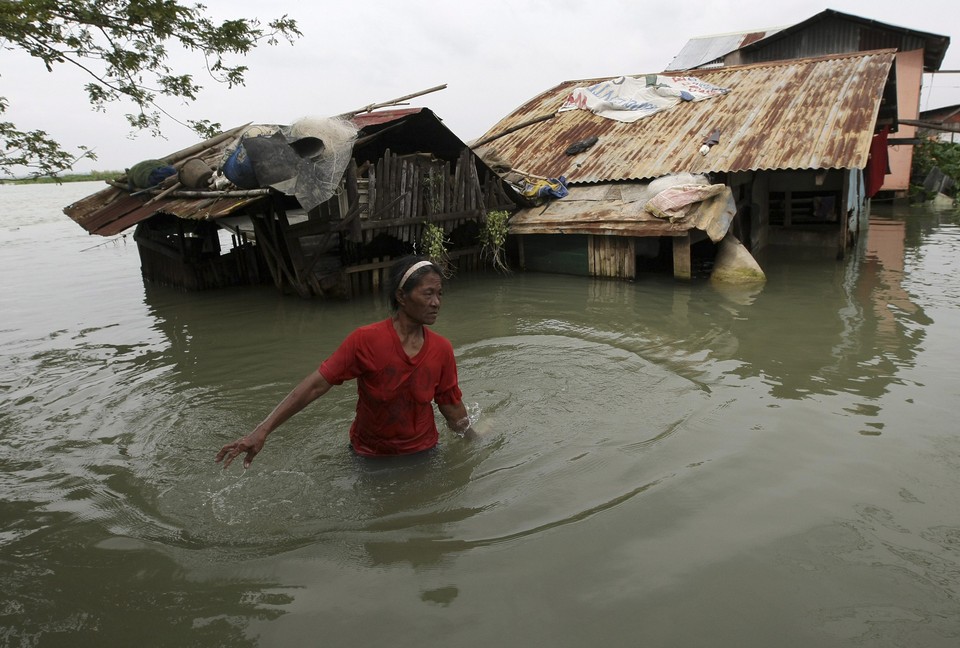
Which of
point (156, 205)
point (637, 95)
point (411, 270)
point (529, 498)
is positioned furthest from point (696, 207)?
point (156, 205)

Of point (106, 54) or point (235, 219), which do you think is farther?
point (235, 219)

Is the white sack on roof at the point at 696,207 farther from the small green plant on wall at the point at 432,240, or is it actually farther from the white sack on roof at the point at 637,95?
the white sack on roof at the point at 637,95

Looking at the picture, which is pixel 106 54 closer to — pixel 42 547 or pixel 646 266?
pixel 42 547

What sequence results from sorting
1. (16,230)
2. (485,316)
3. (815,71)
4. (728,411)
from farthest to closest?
(16,230)
(815,71)
(485,316)
(728,411)

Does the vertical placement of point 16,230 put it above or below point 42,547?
above

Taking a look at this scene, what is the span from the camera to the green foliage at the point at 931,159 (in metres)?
20.4

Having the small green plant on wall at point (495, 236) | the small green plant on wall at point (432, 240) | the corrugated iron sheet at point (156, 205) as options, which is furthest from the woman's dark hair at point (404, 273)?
the small green plant on wall at point (495, 236)

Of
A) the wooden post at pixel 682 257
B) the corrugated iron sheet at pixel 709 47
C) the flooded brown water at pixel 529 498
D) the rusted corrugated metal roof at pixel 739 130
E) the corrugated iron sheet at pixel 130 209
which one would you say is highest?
the corrugated iron sheet at pixel 709 47

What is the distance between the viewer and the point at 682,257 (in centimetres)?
1028

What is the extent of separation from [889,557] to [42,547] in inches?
167

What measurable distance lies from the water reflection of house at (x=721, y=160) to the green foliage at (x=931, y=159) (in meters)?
6.96

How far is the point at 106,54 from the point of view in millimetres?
5512

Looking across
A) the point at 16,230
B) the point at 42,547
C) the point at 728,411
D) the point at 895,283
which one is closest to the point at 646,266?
the point at 895,283

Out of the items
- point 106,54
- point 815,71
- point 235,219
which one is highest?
point 815,71
